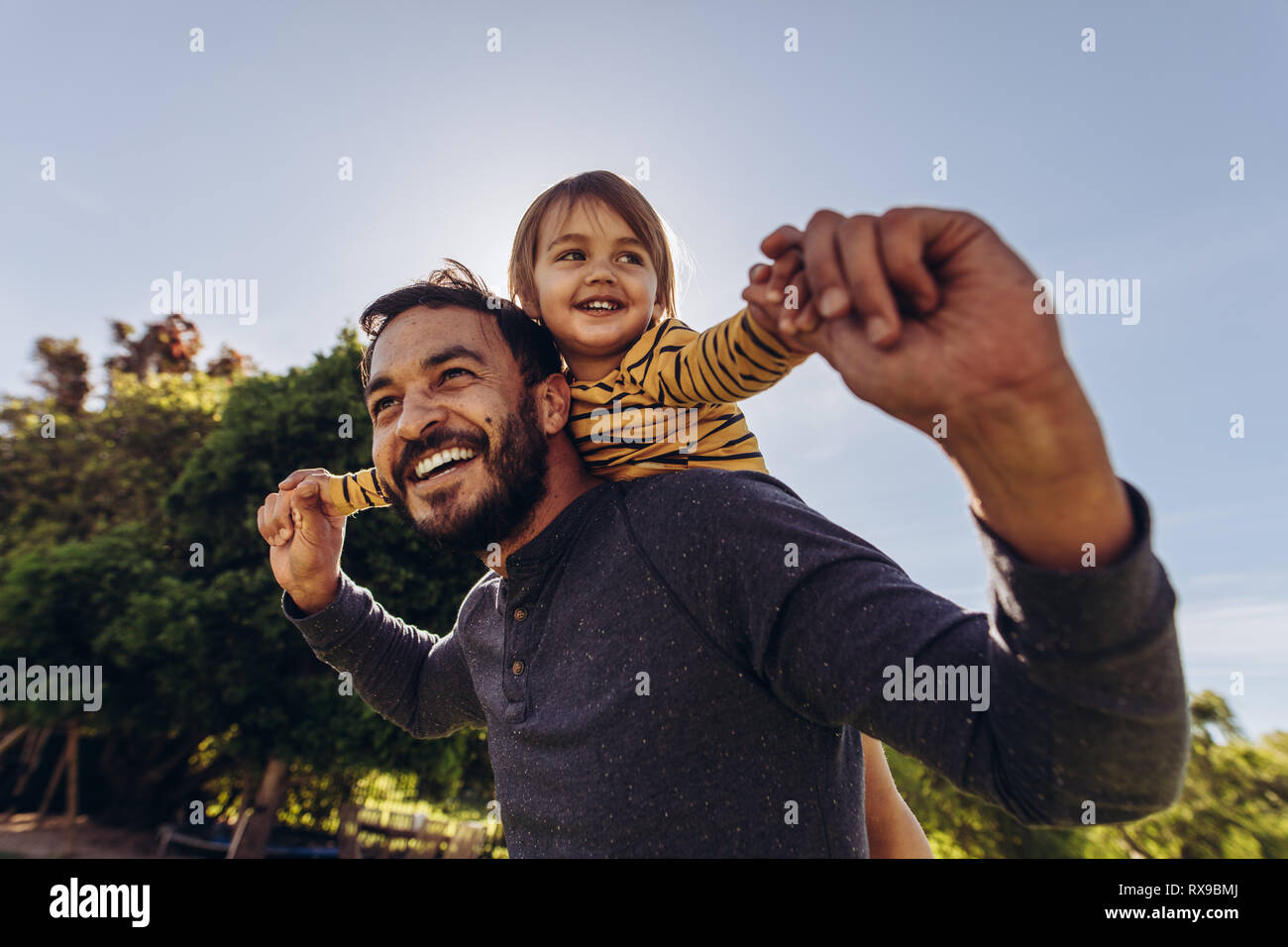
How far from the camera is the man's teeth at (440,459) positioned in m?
2.25

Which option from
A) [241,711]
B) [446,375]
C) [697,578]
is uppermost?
[446,375]

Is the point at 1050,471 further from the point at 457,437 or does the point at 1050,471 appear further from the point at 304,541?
the point at 304,541

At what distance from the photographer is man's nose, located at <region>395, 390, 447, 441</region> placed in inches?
88.5

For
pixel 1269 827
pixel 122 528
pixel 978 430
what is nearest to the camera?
pixel 978 430

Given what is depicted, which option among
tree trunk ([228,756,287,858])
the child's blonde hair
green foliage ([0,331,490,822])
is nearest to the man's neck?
the child's blonde hair

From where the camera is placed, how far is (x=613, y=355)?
2783 mm

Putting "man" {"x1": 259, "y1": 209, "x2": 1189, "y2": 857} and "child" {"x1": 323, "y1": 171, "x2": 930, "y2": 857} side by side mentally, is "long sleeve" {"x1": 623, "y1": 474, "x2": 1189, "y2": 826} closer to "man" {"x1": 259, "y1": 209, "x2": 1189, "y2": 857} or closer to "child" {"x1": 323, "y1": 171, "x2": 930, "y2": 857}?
"man" {"x1": 259, "y1": 209, "x2": 1189, "y2": 857}

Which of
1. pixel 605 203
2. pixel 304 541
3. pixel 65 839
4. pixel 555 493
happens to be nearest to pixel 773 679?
pixel 555 493

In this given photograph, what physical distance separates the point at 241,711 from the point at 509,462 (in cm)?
1234

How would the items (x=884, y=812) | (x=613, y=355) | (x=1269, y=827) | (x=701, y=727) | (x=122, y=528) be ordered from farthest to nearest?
(x=122, y=528)
(x=1269, y=827)
(x=613, y=355)
(x=884, y=812)
(x=701, y=727)

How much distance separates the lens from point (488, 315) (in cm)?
255
